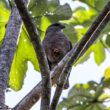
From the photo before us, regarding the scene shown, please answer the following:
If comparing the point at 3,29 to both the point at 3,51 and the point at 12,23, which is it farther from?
the point at 3,51

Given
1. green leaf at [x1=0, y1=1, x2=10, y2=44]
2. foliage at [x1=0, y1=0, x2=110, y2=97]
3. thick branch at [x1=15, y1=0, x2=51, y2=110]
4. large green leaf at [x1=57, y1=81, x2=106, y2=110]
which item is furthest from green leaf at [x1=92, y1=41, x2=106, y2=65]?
thick branch at [x1=15, y1=0, x2=51, y2=110]

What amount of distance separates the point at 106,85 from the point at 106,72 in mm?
101

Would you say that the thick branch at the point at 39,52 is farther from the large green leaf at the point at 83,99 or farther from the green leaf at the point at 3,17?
the large green leaf at the point at 83,99

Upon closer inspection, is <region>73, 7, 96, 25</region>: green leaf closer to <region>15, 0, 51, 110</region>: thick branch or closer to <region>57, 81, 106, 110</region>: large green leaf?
<region>57, 81, 106, 110</region>: large green leaf

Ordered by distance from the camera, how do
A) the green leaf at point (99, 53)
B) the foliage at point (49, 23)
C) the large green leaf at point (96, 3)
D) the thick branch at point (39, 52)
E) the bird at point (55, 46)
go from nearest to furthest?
the thick branch at point (39, 52) < the foliage at point (49, 23) < the bird at point (55, 46) < the large green leaf at point (96, 3) < the green leaf at point (99, 53)

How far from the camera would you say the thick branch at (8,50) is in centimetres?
161

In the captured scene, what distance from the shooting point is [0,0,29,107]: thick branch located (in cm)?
161

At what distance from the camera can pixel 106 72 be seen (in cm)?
260

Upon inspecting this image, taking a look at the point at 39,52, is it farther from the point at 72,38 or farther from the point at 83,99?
the point at 83,99

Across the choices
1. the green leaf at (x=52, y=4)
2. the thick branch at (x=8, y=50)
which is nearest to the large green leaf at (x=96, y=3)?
the green leaf at (x=52, y=4)

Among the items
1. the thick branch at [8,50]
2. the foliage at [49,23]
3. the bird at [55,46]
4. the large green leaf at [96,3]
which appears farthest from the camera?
the large green leaf at [96,3]

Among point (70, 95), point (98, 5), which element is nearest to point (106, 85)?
point (70, 95)

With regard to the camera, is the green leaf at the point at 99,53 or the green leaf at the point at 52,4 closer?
the green leaf at the point at 52,4

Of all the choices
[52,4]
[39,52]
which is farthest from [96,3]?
[39,52]
